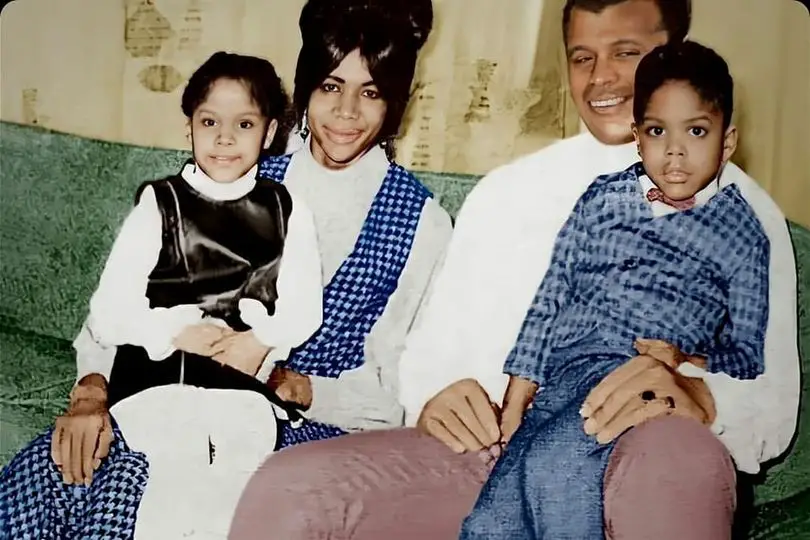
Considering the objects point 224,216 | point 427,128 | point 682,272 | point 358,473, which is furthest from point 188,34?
point 682,272

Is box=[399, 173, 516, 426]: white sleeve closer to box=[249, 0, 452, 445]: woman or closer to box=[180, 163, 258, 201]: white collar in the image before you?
box=[249, 0, 452, 445]: woman

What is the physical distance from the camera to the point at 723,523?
130 centimetres

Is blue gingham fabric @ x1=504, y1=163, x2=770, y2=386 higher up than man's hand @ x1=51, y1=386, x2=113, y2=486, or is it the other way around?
blue gingham fabric @ x1=504, y1=163, x2=770, y2=386

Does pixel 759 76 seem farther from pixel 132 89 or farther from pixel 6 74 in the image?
pixel 6 74

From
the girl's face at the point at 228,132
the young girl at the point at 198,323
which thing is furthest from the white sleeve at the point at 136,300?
the girl's face at the point at 228,132

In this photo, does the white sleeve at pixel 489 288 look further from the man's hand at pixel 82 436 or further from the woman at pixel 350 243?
the man's hand at pixel 82 436

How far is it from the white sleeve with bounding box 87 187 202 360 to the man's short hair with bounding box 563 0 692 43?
0.71 meters

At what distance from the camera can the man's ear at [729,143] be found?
4.56ft

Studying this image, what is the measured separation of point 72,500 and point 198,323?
31cm

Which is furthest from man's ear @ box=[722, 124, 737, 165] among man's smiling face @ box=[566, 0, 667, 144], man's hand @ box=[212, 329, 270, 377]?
man's hand @ box=[212, 329, 270, 377]

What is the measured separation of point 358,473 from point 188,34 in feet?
2.39

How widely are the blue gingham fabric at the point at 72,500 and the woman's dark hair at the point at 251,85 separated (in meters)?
0.51

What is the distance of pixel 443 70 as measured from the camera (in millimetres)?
1495

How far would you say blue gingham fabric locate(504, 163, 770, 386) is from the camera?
1.37 m
